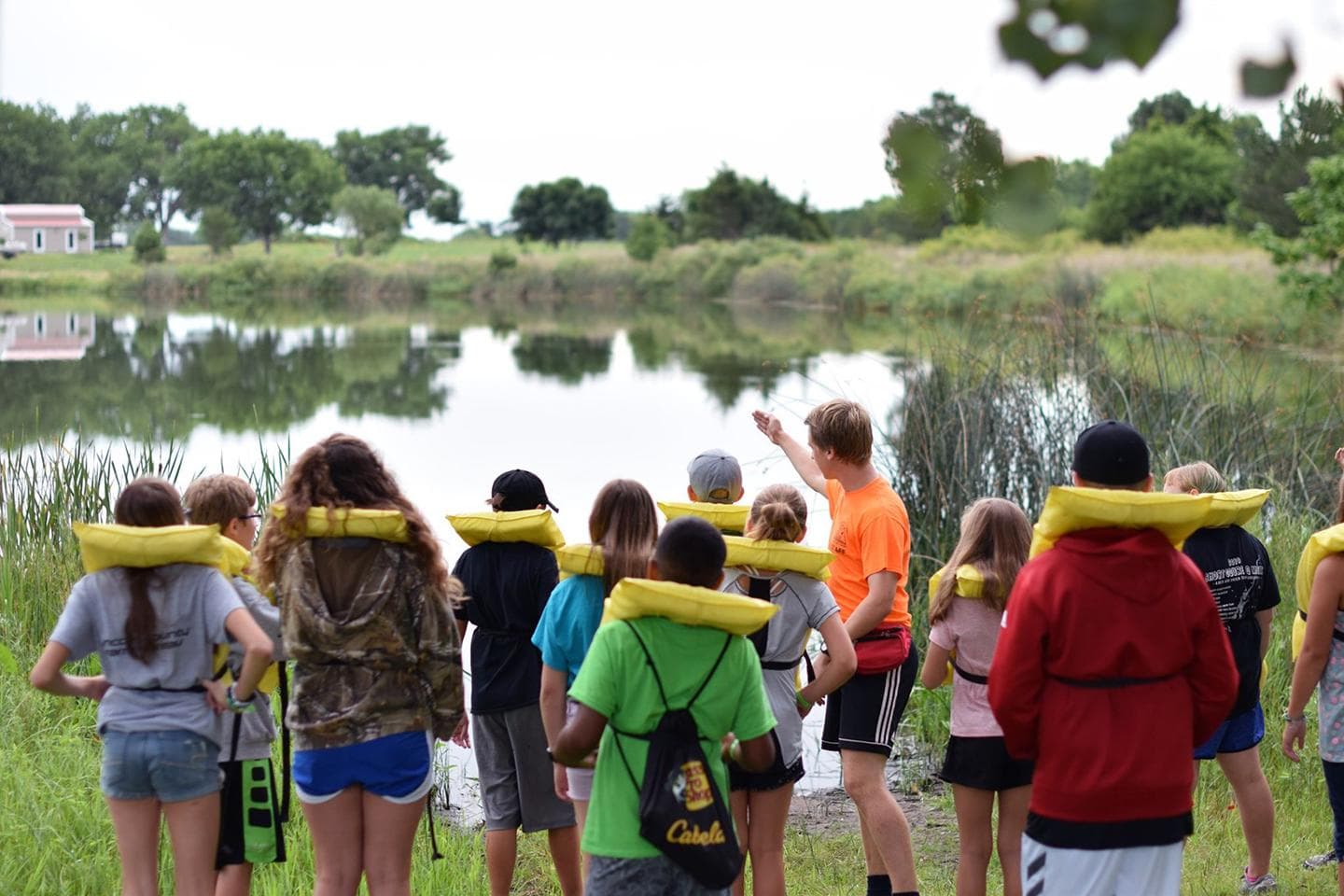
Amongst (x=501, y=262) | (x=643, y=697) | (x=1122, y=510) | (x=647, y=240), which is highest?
(x=647, y=240)

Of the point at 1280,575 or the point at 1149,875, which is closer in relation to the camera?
the point at 1149,875

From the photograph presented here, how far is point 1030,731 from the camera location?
281 cm

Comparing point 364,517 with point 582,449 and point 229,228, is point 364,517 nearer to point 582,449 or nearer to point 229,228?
point 582,449

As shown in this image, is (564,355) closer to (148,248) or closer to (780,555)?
(780,555)

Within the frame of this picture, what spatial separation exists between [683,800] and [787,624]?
2.74ft

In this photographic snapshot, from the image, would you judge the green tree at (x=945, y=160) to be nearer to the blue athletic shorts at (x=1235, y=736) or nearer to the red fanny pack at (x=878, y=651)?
the red fanny pack at (x=878, y=651)

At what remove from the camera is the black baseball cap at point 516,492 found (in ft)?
12.3

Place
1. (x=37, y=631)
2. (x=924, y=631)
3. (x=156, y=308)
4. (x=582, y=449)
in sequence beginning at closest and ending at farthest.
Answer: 1. (x=37, y=631)
2. (x=924, y=631)
3. (x=582, y=449)
4. (x=156, y=308)

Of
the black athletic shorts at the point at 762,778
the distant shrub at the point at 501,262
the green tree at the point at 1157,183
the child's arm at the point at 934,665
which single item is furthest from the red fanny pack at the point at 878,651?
the distant shrub at the point at 501,262

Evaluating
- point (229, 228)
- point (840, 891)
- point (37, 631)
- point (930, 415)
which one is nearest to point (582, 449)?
point (930, 415)

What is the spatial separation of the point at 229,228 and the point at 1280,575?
6430 centimetres

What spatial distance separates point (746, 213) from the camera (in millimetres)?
59500

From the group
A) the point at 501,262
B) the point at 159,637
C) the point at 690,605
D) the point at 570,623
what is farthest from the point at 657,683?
the point at 501,262

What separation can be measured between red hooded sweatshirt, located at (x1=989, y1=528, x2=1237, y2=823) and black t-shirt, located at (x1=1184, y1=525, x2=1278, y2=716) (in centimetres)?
117
